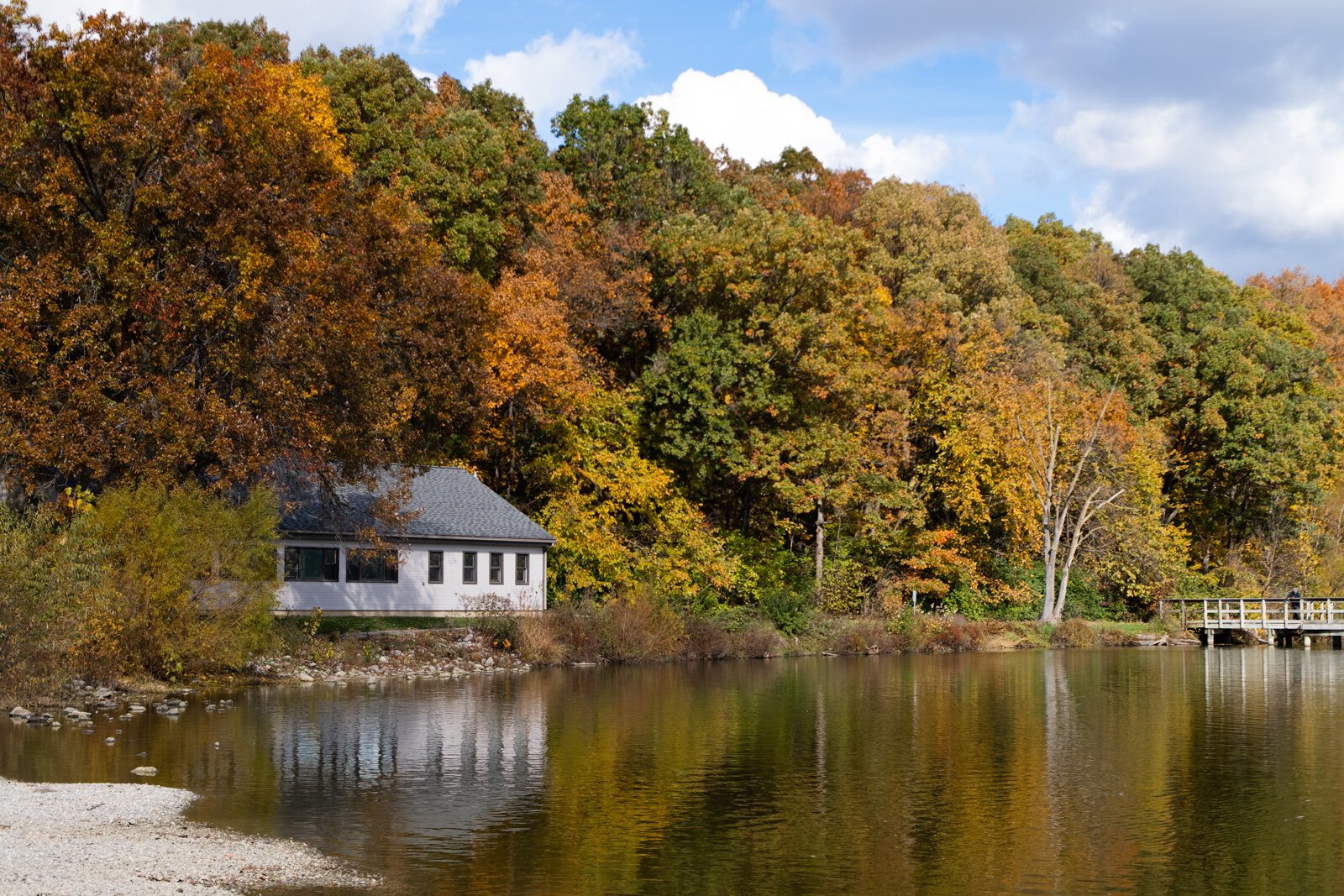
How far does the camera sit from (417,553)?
168ft

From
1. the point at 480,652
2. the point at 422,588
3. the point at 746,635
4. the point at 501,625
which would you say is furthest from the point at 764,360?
the point at 480,652

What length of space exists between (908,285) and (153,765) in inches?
1994

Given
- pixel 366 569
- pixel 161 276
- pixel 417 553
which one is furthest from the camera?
pixel 417 553

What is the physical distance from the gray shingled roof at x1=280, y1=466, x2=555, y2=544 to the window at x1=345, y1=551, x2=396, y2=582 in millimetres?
960

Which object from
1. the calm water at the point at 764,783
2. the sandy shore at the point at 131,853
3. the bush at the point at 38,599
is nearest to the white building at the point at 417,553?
the calm water at the point at 764,783

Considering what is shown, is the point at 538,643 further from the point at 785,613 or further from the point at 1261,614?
the point at 1261,614

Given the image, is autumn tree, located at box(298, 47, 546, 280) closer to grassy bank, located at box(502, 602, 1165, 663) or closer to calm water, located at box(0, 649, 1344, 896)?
grassy bank, located at box(502, 602, 1165, 663)

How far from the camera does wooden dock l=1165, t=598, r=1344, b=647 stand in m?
64.9

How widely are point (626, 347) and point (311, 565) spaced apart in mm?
20606

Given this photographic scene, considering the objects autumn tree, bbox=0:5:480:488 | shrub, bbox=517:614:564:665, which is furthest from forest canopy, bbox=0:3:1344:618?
shrub, bbox=517:614:564:665

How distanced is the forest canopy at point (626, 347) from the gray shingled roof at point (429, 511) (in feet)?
6.71

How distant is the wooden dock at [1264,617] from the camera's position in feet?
213

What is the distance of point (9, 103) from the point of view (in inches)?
1422

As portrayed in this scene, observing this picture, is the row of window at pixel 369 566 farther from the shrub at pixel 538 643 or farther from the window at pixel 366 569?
the shrub at pixel 538 643
